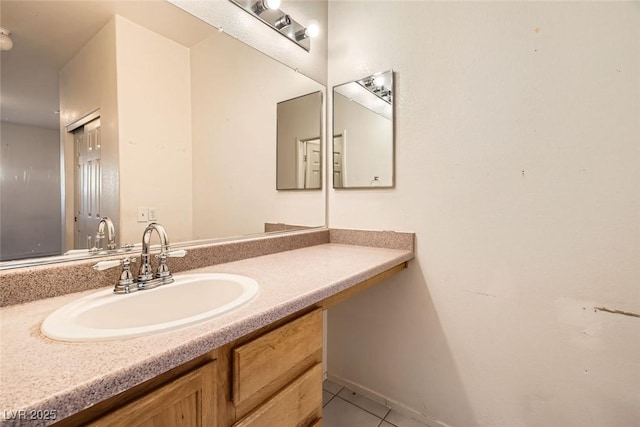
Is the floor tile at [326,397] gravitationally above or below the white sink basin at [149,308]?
below

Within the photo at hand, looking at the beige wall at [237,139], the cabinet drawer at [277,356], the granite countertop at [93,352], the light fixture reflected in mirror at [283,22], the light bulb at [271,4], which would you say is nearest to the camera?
the granite countertop at [93,352]

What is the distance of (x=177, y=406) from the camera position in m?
0.56

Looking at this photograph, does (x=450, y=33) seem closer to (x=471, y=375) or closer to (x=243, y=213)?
(x=243, y=213)

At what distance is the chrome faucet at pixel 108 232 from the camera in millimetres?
910

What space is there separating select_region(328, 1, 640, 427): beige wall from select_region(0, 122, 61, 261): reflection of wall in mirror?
4.29 feet

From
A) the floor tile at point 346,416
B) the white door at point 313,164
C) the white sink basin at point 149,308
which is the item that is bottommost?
the floor tile at point 346,416

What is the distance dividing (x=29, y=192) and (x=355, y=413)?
1.66 meters

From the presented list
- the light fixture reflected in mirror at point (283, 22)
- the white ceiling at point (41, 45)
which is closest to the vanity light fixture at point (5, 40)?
the white ceiling at point (41, 45)

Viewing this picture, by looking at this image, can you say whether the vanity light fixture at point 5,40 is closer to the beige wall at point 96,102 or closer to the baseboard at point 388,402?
the beige wall at point 96,102

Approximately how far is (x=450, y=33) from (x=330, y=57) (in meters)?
0.72

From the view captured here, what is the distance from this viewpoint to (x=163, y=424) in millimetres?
538

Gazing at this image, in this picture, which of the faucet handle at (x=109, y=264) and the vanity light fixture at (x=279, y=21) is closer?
the faucet handle at (x=109, y=264)

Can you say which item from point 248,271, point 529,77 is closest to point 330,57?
point 529,77

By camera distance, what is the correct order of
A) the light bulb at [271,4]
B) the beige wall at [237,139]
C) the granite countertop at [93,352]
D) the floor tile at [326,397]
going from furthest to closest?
1. the floor tile at [326,397]
2. the light bulb at [271,4]
3. the beige wall at [237,139]
4. the granite countertop at [93,352]
